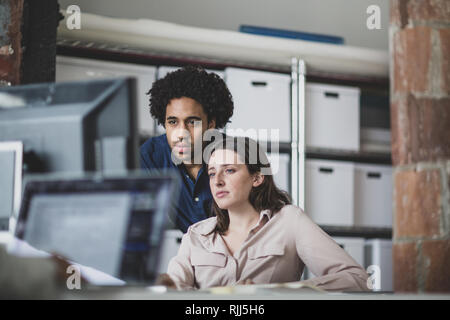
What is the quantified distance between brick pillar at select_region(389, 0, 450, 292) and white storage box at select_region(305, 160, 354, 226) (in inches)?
9.2

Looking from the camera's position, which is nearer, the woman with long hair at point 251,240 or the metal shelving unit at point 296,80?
the woman with long hair at point 251,240

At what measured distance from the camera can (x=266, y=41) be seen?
225 cm

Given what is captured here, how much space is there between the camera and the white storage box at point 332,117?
2367 millimetres

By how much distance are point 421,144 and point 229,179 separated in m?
0.99

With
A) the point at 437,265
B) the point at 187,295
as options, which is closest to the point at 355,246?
the point at 437,265

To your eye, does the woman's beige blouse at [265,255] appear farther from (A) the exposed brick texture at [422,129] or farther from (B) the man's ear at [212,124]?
(A) the exposed brick texture at [422,129]

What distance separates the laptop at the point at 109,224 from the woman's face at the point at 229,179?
0.74 m

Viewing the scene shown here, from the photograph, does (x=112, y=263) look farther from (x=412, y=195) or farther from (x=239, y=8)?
(x=239, y=8)

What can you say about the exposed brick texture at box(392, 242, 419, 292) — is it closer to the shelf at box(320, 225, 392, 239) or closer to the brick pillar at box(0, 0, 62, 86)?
the shelf at box(320, 225, 392, 239)

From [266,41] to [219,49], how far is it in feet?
0.64

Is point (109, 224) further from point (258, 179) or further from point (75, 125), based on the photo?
point (258, 179)

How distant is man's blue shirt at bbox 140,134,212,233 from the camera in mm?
1583

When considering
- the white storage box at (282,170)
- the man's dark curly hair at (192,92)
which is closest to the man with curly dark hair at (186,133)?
the man's dark curly hair at (192,92)

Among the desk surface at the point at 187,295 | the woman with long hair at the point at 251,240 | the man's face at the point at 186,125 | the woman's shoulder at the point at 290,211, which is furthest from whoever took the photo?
the man's face at the point at 186,125
